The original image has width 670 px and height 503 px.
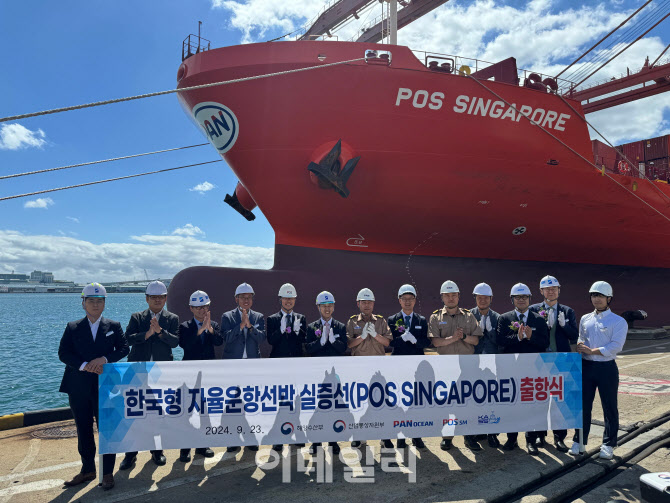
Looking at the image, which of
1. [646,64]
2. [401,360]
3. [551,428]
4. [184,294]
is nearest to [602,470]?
[551,428]

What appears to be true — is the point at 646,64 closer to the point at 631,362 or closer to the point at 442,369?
the point at 631,362

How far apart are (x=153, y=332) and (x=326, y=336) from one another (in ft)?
6.05

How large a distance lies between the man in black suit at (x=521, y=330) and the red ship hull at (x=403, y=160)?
5847 millimetres

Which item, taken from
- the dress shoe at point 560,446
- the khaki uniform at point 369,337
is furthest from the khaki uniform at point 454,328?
the dress shoe at point 560,446

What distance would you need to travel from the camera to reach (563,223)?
12.2 m

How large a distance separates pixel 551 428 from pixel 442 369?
138cm

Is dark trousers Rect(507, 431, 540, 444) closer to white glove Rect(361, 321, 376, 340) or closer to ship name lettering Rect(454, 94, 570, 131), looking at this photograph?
white glove Rect(361, 321, 376, 340)

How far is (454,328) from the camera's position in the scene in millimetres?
4969

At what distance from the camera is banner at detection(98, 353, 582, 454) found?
3967mm

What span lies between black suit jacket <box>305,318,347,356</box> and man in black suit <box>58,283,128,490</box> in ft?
6.57

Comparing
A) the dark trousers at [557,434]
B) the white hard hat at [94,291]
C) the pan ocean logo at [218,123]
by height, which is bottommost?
the dark trousers at [557,434]

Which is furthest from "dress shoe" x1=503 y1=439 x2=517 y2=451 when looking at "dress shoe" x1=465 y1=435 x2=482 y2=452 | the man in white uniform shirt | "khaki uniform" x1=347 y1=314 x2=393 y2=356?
"khaki uniform" x1=347 y1=314 x2=393 y2=356

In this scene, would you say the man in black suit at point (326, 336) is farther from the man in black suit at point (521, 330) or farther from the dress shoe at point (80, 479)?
the dress shoe at point (80, 479)

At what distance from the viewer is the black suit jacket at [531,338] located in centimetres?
480
